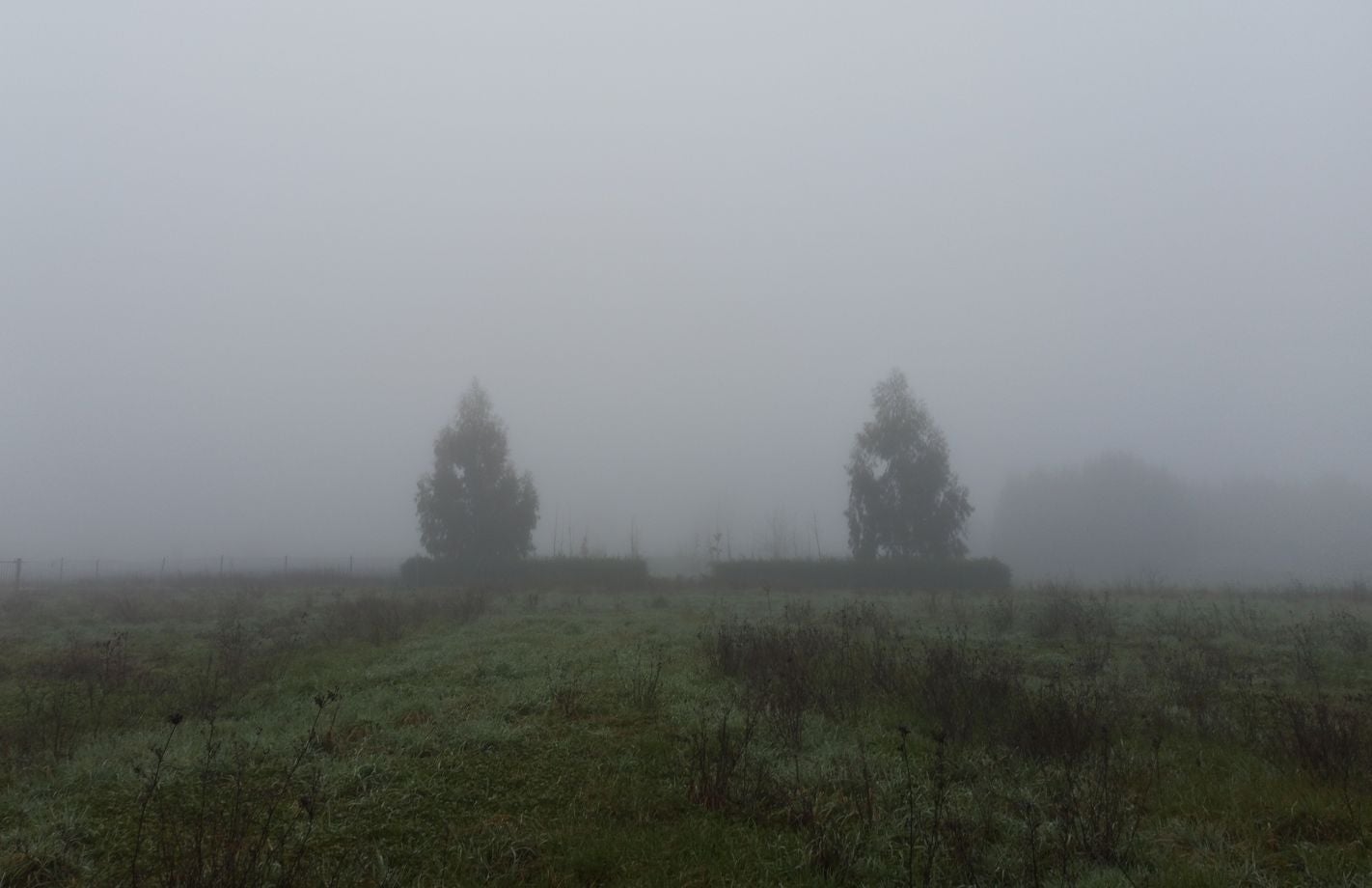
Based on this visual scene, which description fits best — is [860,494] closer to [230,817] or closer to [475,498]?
[475,498]

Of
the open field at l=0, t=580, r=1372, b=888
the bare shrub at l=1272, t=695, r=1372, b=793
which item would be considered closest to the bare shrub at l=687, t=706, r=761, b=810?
the open field at l=0, t=580, r=1372, b=888

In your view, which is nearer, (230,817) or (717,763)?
(230,817)

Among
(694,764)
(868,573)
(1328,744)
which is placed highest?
(694,764)

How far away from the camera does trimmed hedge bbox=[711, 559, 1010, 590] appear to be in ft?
108

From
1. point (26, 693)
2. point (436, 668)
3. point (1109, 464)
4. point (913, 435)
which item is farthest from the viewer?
point (1109, 464)

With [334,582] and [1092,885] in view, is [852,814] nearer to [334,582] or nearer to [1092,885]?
[1092,885]

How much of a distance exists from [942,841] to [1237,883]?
1520mm

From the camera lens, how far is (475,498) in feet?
128

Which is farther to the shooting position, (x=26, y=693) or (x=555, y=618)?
(x=555, y=618)

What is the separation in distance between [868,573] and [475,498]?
20.9 m

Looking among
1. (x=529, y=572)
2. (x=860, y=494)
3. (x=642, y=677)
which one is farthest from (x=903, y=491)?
(x=642, y=677)

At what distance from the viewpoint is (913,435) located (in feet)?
125

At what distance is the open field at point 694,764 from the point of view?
14.0 ft

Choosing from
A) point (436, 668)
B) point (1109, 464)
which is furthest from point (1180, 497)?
point (436, 668)
